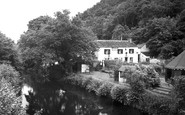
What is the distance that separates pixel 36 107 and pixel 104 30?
60452mm

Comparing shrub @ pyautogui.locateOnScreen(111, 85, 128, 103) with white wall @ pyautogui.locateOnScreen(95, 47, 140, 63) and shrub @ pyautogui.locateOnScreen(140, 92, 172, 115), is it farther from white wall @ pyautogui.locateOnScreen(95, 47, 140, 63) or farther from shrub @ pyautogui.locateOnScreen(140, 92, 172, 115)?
white wall @ pyautogui.locateOnScreen(95, 47, 140, 63)

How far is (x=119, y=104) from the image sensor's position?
73.7ft

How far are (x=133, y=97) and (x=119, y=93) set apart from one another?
7.79 ft

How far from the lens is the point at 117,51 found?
47.0 meters

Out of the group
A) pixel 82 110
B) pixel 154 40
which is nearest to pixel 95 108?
pixel 82 110

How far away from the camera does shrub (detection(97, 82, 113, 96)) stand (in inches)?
990

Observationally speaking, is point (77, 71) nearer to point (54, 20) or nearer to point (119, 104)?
point (54, 20)

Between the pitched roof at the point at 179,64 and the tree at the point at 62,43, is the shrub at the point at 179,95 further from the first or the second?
the tree at the point at 62,43

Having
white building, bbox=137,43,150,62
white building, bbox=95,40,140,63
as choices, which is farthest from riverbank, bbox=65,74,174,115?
white building, bbox=137,43,150,62

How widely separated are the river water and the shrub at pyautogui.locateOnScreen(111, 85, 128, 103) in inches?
28.4

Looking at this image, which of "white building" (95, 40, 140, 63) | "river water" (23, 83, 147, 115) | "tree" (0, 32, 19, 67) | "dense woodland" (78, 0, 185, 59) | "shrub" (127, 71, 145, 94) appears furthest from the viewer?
"white building" (95, 40, 140, 63)

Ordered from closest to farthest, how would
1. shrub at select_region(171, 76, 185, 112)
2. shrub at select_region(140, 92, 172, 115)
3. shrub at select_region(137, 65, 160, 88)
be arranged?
shrub at select_region(171, 76, 185, 112) → shrub at select_region(140, 92, 172, 115) → shrub at select_region(137, 65, 160, 88)

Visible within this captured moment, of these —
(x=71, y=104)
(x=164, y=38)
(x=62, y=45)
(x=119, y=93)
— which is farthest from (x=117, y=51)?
(x=71, y=104)

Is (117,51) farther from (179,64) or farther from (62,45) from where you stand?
(179,64)
